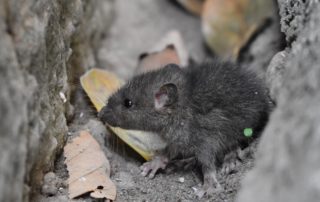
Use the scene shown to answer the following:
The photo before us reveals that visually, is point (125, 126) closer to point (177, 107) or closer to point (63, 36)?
point (177, 107)

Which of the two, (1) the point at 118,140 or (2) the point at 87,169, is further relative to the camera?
(1) the point at 118,140

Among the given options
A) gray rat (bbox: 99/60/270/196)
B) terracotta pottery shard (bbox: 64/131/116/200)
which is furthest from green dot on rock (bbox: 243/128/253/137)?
terracotta pottery shard (bbox: 64/131/116/200)

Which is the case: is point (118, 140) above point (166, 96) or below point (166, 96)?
below

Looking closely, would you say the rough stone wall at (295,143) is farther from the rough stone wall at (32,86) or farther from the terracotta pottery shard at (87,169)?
the terracotta pottery shard at (87,169)

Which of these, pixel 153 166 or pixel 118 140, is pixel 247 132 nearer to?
pixel 153 166

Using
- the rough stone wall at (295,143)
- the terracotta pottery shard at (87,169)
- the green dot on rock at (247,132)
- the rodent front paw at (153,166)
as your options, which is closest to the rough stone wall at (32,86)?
the terracotta pottery shard at (87,169)

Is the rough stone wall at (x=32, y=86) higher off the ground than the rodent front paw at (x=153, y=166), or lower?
higher

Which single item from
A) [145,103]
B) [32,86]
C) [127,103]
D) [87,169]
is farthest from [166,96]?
[32,86]

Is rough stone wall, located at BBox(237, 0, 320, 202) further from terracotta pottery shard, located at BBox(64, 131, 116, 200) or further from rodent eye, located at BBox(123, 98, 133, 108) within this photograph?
rodent eye, located at BBox(123, 98, 133, 108)
